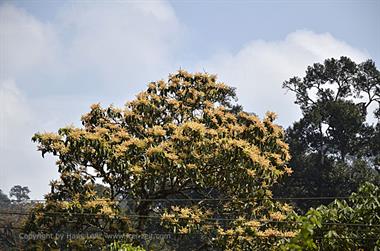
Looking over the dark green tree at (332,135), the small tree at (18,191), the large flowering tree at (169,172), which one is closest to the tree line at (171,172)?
the large flowering tree at (169,172)

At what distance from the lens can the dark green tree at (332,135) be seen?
23625 millimetres

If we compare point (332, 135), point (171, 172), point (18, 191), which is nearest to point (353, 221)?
point (171, 172)

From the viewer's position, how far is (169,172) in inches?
411

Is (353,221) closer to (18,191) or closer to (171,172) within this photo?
(171,172)

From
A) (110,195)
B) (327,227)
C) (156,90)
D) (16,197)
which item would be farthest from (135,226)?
(16,197)

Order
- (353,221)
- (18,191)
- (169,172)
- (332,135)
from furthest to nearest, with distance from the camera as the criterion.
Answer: (18,191) → (332,135) → (169,172) → (353,221)

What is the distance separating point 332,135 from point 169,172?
16534 millimetres

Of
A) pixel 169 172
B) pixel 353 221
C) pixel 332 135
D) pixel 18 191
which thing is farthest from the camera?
pixel 18 191

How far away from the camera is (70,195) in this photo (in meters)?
10.9

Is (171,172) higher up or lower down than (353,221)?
higher up

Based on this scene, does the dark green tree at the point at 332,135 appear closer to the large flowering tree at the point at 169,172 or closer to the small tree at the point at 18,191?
the large flowering tree at the point at 169,172

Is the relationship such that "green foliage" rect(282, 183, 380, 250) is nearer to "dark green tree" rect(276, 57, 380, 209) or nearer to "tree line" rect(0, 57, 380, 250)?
"tree line" rect(0, 57, 380, 250)

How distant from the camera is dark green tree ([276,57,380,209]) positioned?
2362 centimetres

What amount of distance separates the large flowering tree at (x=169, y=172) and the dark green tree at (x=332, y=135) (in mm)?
12586
